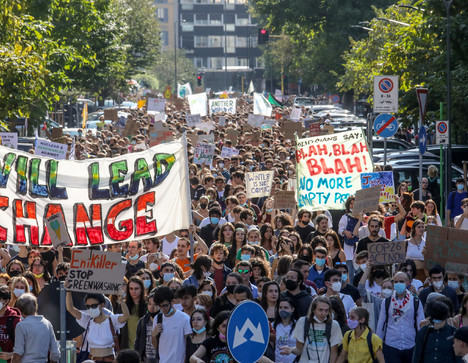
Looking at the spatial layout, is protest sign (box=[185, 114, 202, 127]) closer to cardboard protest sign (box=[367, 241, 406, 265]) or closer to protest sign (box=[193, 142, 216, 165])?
protest sign (box=[193, 142, 216, 165])

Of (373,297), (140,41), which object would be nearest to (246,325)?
(373,297)

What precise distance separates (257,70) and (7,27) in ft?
398

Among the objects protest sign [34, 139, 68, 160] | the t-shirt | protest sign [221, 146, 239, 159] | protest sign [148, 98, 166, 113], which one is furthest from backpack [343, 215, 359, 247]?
protest sign [148, 98, 166, 113]

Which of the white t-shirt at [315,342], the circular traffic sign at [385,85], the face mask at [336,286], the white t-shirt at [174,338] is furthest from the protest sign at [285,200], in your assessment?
the white t-shirt at [315,342]

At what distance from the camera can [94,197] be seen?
1169 centimetres

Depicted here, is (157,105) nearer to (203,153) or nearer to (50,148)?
(203,153)

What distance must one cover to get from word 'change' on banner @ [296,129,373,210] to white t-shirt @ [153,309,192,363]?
6788mm

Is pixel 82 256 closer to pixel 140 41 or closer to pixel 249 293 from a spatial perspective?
pixel 249 293

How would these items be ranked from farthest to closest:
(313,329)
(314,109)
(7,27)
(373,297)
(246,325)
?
(314,109) → (7,27) → (373,297) → (313,329) → (246,325)

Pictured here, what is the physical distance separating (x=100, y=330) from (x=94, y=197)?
2.46m

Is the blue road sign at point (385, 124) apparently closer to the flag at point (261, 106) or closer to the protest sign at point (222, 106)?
the flag at point (261, 106)

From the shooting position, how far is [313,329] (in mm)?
8852

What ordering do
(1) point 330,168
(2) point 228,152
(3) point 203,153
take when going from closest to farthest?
(1) point 330,168 → (3) point 203,153 → (2) point 228,152

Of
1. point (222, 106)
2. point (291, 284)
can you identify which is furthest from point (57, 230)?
point (222, 106)
